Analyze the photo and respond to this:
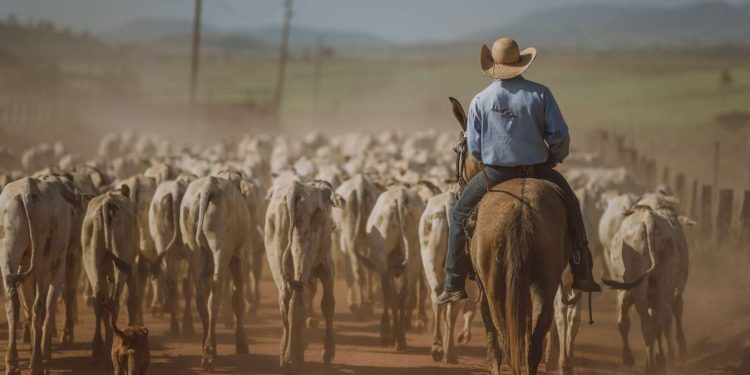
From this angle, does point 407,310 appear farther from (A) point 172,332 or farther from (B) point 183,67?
(B) point 183,67

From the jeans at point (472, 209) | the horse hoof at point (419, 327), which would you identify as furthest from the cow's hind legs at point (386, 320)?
the jeans at point (472, 209)

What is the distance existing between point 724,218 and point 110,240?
11.7 m

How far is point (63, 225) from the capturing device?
12281mm

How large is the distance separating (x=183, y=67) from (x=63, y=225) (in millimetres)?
134610

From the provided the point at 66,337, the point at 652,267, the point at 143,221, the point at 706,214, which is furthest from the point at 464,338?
the point at 706,214

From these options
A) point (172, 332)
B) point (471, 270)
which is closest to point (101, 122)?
point (172, 332)

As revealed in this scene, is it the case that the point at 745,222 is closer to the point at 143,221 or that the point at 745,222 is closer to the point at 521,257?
the point at 143,221

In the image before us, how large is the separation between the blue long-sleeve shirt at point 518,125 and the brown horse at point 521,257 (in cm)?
46

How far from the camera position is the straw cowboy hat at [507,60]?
370 inches

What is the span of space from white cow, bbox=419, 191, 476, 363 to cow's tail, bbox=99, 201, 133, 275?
12.3ft

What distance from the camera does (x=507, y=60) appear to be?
945cm

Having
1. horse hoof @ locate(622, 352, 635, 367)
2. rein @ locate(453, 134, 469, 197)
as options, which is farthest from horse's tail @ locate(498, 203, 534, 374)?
horse hoof @ locate(622, 352, 635, 367)

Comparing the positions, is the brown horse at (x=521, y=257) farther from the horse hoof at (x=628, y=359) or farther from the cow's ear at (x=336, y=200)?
the horse hoof at (x=628, y=359)

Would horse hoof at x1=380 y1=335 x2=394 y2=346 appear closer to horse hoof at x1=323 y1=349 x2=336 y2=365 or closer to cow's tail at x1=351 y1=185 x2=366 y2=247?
horse hoof at x1=323 y1=349 x2=336 y2=365
